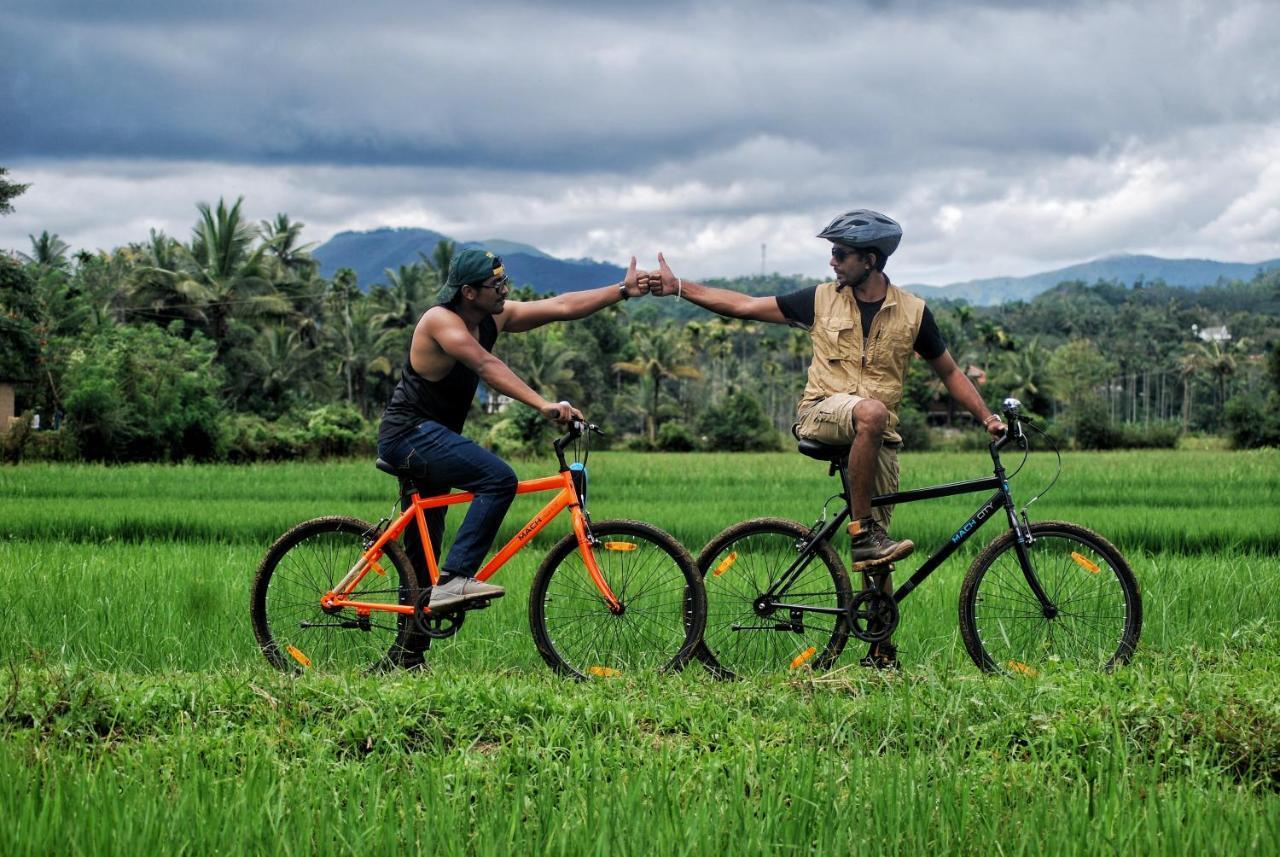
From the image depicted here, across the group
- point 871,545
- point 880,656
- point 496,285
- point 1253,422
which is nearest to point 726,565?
point 871,545

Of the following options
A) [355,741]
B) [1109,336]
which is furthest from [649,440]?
[1109,336]

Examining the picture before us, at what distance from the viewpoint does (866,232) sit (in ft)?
18.9

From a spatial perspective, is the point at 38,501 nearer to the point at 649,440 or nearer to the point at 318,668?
the point at 318,668

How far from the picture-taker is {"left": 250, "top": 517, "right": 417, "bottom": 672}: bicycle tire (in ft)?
19.8

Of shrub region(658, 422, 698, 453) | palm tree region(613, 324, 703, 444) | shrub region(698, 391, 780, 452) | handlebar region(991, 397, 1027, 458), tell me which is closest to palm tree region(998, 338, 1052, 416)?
palm tree region(613, 324, 703, 444)

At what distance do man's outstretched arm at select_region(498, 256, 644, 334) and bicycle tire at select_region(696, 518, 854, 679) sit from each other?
131 centimetres

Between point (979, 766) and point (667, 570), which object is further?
point (667, 570)

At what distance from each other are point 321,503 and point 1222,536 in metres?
11.0

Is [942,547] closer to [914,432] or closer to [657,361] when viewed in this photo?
[914,432]

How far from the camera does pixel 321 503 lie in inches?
643

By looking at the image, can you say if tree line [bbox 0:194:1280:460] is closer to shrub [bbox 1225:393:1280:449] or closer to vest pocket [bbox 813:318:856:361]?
shrub [bbox 1225:393:1280:449]

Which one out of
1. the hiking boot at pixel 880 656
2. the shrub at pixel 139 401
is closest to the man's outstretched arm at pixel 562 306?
the hiking boot at pixel 880 656

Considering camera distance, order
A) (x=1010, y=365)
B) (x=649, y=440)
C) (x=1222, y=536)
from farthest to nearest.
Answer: (x=1010, y=365) < (x=649, y=440) < (x=1222, y=536)

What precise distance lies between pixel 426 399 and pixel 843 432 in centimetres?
198
